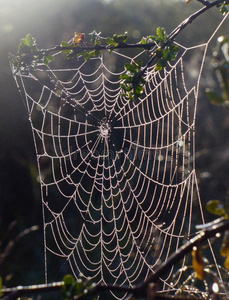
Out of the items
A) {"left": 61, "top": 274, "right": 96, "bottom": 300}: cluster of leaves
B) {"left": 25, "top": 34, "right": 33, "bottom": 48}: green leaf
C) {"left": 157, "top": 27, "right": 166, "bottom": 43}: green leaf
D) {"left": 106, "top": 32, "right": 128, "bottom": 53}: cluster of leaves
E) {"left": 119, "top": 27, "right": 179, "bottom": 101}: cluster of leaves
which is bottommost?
{"left": 61, "top": 274, "right": 96, "bottom": 300}: cluster of leaves

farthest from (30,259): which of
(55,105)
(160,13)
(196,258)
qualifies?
(160,13)

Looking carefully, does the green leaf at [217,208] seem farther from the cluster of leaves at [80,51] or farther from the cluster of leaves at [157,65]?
the cluster of leaves at [80,51]

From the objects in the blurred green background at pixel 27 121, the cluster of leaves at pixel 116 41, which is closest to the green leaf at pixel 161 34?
the cluster of leaves at pixel 116 41

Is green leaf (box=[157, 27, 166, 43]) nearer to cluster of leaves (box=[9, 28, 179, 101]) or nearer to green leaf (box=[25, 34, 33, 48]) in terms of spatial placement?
cluster of leaves (box=[9, 28, 179, 101])

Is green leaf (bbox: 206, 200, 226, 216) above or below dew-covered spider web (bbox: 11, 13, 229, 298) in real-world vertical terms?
below

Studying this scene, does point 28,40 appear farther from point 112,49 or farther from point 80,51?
point 112,49

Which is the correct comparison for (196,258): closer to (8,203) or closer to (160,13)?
(8,203)

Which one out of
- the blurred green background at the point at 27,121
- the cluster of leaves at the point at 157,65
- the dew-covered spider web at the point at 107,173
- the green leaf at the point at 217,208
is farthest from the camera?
the blurred green background at the point at 27,121

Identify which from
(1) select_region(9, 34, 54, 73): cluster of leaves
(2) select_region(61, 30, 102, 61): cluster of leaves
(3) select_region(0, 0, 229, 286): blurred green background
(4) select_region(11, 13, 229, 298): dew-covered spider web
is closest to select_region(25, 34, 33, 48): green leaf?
(1) select_region(9, 34, 54, 73): cluster of leaves
